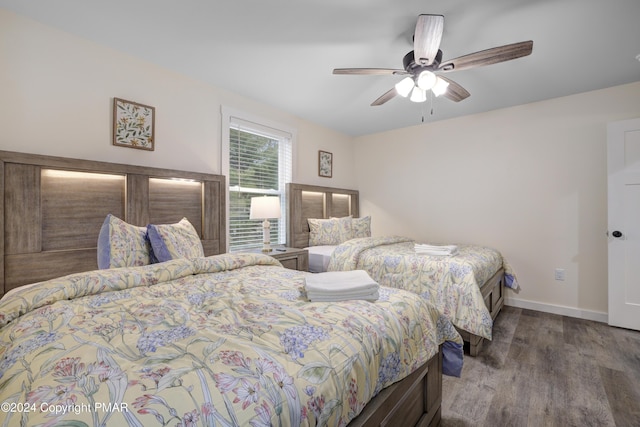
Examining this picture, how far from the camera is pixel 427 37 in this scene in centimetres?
170

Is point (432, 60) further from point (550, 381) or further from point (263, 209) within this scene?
point (550, 381)

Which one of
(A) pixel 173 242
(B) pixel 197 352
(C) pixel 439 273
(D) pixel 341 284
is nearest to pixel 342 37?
(D) pixel 341 284

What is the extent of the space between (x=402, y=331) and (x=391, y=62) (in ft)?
7.21

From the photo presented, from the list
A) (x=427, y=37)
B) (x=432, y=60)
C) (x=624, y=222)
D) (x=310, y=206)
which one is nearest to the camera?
(x=427, y=37)

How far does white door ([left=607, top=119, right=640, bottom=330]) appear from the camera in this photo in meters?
2.66

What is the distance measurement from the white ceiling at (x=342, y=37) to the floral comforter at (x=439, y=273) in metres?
1.72

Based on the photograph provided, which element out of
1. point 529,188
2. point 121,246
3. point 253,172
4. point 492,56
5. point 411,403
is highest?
point 492,56

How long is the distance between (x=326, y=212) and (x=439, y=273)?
6.74 ft

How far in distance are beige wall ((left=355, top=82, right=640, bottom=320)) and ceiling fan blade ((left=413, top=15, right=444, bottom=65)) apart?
2.20 meters

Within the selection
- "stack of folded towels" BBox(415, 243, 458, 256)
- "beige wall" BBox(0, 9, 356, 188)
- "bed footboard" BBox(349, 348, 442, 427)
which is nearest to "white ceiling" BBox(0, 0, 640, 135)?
"beige wall" BBox(0, 9, 356, 188)

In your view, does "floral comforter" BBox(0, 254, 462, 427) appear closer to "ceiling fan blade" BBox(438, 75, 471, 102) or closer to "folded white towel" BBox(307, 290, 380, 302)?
"folded white towel" BBox(307, 290, 380, 302)

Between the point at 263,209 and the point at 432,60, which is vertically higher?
the point at 432,60

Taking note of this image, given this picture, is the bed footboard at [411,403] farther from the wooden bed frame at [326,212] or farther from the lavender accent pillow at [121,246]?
the lavender accent pillow at [121,246]

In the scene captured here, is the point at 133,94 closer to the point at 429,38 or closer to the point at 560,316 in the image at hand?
the point at 429,38
